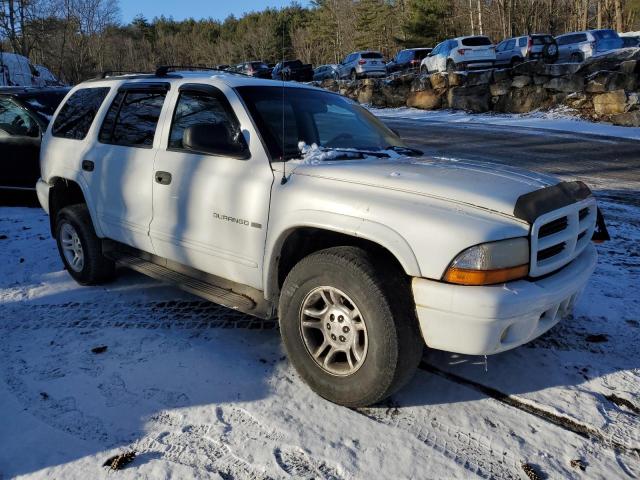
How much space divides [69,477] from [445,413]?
187 cm

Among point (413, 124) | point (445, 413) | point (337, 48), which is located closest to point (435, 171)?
point (445, 413)

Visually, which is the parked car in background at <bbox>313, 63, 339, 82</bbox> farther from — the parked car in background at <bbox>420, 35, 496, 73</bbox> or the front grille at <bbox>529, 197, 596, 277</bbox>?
the front grille at <bbox>529, 197, 596, 277</bbox>

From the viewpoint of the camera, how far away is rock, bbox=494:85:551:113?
63.2 feet

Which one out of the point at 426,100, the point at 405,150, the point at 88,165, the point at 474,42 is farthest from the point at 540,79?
the point at 88,165

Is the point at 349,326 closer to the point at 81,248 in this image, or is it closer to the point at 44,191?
the point at 81,248

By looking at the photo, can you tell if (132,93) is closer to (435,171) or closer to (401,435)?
(435,171)

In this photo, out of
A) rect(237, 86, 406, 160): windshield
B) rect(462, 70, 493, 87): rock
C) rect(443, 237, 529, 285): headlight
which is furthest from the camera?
rect(462, 70, 493, 87): rock

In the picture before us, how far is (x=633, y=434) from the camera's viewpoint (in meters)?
2.70

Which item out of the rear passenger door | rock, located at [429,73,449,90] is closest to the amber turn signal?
the rear passenger door

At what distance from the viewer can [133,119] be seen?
4.24 metres

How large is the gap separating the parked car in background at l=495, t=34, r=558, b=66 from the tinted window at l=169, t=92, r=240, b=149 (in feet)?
73.1

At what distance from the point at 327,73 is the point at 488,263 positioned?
118ft

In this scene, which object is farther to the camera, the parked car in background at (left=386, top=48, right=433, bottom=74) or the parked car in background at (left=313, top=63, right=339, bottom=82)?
the parked car in background at (left=313, top=63, right=339, bottom=82)

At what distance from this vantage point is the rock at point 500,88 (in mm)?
20203
